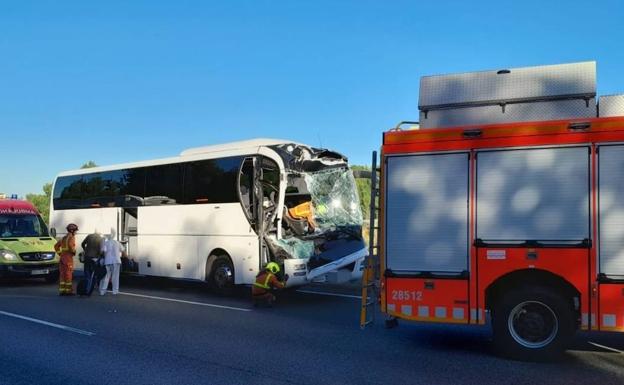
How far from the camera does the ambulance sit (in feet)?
51.3

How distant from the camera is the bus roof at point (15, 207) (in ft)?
57.0

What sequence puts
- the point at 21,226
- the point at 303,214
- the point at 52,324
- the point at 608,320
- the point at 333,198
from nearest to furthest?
1. the point at 608,320
2. the point at 52,324
3. the point at 303,214
4. the point at 333,198
5. the point at 21,226

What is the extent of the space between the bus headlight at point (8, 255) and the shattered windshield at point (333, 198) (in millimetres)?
Answer: 8557

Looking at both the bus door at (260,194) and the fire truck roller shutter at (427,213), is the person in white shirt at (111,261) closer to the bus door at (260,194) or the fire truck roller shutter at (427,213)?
the bus door at (260,194)

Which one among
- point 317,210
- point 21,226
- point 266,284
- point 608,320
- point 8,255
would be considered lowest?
point 266,284

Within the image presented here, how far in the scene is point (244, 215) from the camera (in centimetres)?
1270

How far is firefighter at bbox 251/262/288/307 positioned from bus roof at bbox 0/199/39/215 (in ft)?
31.7

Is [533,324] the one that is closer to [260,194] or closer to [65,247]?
[260,194]

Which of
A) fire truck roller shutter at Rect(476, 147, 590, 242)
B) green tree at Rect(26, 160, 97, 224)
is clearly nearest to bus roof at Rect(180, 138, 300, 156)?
fire truck roller shutter at Rect(476, 147, 590, 242)

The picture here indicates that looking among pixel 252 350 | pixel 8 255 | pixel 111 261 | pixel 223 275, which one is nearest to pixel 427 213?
pixel 252 350

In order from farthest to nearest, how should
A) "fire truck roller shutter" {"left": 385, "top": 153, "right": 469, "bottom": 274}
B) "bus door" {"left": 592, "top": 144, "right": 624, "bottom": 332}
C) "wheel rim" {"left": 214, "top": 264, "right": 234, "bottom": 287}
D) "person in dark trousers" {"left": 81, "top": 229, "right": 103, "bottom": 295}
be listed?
1. "person in dark trousers" {"left": 81, "top": 229, "right": 103, "bottom": 295}
2. "wheel rim" {"left": 214, "top": 264, "right": 234, "bottom": 287}
3. "fire truck roller shutter" {"left": 385, "top": 153, "right": 469, "bottom": 274}
4. "bus door" {"left": 592, "top": 144, "right": 624, "bottom": 332}

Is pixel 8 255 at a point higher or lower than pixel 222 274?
higher

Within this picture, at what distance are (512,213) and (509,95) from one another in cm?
182

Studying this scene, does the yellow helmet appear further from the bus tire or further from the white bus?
the bus tire
